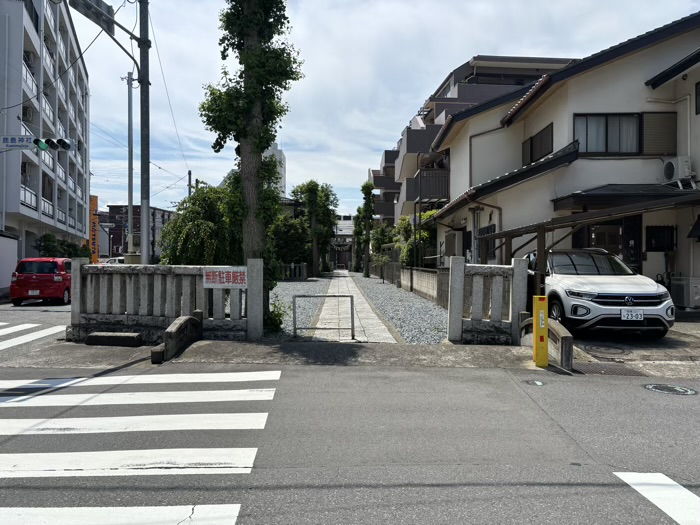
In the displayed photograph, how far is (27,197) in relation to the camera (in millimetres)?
28500

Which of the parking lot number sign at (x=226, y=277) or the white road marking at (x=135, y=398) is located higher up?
the parking lot number sign at (x=226, y=277)

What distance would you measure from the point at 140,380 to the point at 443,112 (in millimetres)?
22827

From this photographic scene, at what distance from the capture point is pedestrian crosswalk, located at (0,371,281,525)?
3.37 metres

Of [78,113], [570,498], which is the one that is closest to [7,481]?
[570,498]

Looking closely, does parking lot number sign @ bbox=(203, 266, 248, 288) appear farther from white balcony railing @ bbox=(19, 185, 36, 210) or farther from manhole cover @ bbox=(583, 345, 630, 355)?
white balcony railing @ bbox=(19, 185, 36, 210)

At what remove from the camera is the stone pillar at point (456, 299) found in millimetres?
9273

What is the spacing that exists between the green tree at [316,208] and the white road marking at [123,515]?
40290 mm

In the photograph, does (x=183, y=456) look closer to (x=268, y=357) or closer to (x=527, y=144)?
(x=268, y=357)

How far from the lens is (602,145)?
1473 centimetres

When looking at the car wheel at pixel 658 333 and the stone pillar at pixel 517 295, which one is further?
the car wheel at pixel 658 333

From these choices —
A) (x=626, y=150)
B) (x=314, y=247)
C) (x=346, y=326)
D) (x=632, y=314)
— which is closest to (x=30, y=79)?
(x=314, y=247)

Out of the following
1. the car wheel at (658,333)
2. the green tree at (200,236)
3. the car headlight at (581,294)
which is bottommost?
the car wheel at (658,333)

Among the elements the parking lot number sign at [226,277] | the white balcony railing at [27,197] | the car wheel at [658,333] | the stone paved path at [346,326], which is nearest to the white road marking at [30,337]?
the parking lot number sign at [226,277]

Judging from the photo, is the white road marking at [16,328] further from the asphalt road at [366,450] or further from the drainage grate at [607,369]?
the drainage grate at [607,369]
